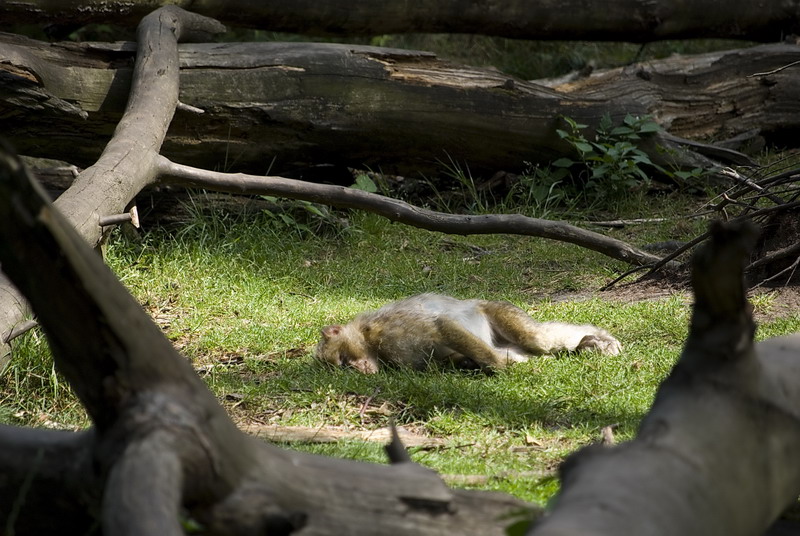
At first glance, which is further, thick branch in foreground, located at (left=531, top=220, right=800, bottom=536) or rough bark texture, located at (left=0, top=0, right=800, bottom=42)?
rough bark texture, located at (left=0, top=0, right=800, bottom=42)

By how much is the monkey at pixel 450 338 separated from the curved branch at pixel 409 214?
84cm

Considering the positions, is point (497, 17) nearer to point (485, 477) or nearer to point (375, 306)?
point (375, 306)

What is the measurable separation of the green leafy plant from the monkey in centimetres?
428

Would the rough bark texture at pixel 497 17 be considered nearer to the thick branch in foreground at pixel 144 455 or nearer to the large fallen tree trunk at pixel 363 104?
the large fallen tree trunk at pixel 363 104

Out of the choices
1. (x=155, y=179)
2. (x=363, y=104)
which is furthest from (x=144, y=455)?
(x=363, y=104)

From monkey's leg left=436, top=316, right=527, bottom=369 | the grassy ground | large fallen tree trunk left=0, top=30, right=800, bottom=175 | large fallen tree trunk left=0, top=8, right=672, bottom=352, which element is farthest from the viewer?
large fallen tree trunk left=0, top=30, right=800, bottom=175

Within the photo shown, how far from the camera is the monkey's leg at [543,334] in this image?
6363 mm

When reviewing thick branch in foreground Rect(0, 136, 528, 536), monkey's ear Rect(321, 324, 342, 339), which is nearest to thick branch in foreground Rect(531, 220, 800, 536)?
thick branch in foreground Rect(0, 136, 528, 536)

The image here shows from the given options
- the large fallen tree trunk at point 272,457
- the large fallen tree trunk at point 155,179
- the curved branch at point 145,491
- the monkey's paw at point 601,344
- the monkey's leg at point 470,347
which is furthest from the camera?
the large fallen tree trunk at point 155,179

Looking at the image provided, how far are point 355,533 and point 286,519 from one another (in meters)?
0.17

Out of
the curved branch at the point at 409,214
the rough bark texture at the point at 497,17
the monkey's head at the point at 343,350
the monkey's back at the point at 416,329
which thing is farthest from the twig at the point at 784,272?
the rough bark texture at the point at 497,17

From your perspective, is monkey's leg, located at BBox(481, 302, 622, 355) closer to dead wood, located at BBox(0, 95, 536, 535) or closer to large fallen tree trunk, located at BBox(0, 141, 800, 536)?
large fallen tree trunk, located at BBox(0, 141, 800, 536)

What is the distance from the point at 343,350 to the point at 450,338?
750 mm

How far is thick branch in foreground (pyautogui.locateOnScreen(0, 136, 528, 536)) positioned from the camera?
6.48ft
